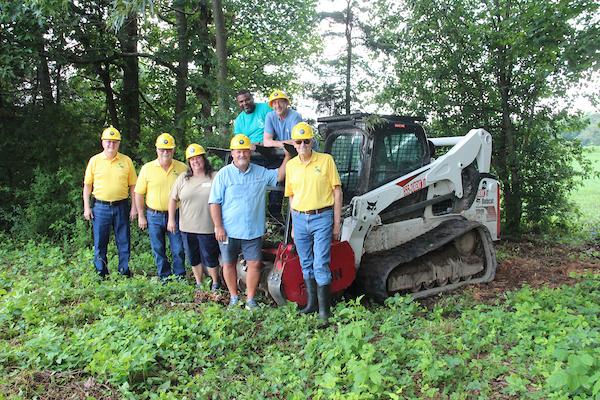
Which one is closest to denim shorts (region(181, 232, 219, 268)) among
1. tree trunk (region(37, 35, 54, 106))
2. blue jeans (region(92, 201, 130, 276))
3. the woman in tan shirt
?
the woman in tan shirt

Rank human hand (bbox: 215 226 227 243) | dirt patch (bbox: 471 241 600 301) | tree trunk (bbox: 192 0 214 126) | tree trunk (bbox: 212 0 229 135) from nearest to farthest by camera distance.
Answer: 1. human hand (bbox: 215 226 227 243)
2. dirt patch (bbox: 471 241 600 301)
3. tree trunk (bbox: 212 0 229 135)
4. tree trunk (bbox: 192 0 214 126)

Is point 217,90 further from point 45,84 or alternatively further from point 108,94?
point 108,94

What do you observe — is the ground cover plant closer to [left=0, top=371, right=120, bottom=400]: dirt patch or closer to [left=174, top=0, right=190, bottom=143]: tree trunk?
[left=0, top=371, right=120, bottom=400]: dirt patch

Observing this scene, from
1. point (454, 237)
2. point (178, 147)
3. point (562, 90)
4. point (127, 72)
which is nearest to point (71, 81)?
point (127, 72)

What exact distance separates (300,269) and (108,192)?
8.64ft

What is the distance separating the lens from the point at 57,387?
3746mm

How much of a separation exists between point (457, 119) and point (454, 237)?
525 cm

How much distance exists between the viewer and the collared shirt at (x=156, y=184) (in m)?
6.13

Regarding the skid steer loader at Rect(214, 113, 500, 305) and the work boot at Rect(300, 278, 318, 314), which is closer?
the work boot at Rect(300, 278, 318, 314)

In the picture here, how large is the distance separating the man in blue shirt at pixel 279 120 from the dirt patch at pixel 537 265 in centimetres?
295

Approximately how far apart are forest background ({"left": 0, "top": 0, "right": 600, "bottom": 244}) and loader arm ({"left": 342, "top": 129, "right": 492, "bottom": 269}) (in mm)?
1550

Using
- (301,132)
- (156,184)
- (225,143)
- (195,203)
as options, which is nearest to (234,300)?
(195,203)

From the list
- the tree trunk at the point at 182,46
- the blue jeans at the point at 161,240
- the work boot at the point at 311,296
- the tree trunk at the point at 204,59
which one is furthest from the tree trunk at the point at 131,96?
the work boot at the point at 311,296

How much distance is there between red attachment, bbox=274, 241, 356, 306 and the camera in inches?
212
